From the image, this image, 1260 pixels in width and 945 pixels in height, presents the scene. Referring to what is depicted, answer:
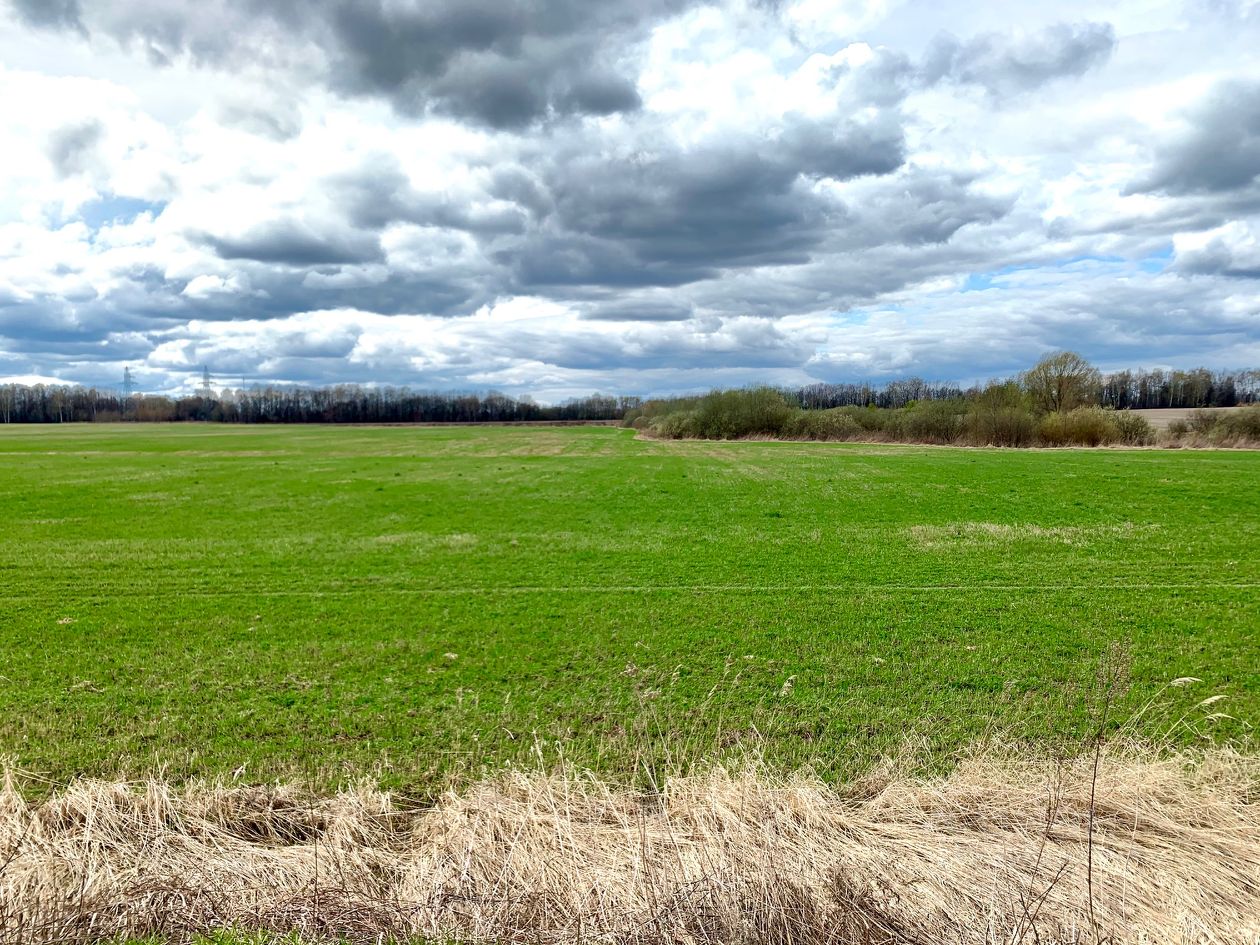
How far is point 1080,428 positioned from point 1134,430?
11.1 feet

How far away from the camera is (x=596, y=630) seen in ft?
27.3

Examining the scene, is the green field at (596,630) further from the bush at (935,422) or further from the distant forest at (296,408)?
the distant forest at (296,408)

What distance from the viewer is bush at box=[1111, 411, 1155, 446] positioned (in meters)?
45.0

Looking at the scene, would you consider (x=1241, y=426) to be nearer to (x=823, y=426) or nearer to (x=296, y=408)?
(x=823, y=426)

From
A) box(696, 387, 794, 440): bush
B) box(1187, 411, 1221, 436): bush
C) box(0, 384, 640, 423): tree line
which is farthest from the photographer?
box(0, 384, 640, 423): tree line

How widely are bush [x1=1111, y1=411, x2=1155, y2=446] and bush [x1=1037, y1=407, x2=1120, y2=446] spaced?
17.2 inches

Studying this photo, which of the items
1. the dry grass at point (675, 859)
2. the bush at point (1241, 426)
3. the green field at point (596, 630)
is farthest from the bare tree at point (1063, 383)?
the dry grass at point (675, 859)

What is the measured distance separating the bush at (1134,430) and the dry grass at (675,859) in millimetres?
48995

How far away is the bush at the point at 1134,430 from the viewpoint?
44969 millimetres

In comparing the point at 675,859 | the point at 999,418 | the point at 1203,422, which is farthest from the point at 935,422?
the point at 675,859

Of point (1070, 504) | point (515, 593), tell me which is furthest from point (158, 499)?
point (1070, 504)

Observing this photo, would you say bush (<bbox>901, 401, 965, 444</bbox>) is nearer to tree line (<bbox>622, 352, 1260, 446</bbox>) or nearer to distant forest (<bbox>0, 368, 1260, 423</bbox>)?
tree line (<bbox>622, 352, 1260, 446</bbox>)

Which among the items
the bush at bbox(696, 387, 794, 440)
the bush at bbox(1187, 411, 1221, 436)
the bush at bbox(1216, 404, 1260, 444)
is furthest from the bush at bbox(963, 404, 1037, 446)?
the bush at bbox(696, 387, 794, 440)

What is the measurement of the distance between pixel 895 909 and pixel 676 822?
1319 mm
